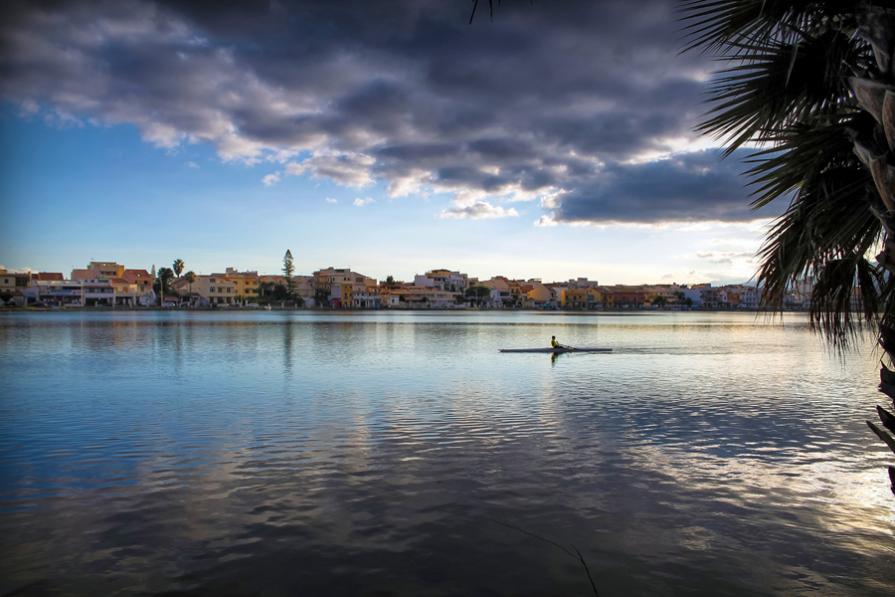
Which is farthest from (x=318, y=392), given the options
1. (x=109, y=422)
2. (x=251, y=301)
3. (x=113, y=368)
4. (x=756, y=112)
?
(x=251, y=301)

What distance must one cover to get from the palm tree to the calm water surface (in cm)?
399

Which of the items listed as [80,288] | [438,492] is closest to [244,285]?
[80,288]

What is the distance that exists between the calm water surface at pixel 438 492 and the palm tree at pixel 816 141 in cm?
399

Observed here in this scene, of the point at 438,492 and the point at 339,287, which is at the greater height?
the point at 339,287

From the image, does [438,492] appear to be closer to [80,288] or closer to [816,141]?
[816,141]

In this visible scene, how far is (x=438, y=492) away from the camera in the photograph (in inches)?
428

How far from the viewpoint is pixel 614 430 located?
1666 centimetres

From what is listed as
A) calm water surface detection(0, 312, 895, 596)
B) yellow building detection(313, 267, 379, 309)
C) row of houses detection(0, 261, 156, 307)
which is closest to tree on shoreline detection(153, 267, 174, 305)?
row of houses detection(0, 261, 156, 307)

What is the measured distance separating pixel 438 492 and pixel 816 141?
8.29 metres

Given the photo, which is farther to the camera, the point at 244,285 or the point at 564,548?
the point at 244,285

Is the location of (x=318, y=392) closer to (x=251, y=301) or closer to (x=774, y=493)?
(x=774, y=493)

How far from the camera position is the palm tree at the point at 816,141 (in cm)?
501

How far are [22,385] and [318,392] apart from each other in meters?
13.0

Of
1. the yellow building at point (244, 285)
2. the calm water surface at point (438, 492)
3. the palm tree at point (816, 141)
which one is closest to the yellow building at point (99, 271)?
the yellow building at point (244, 285)
